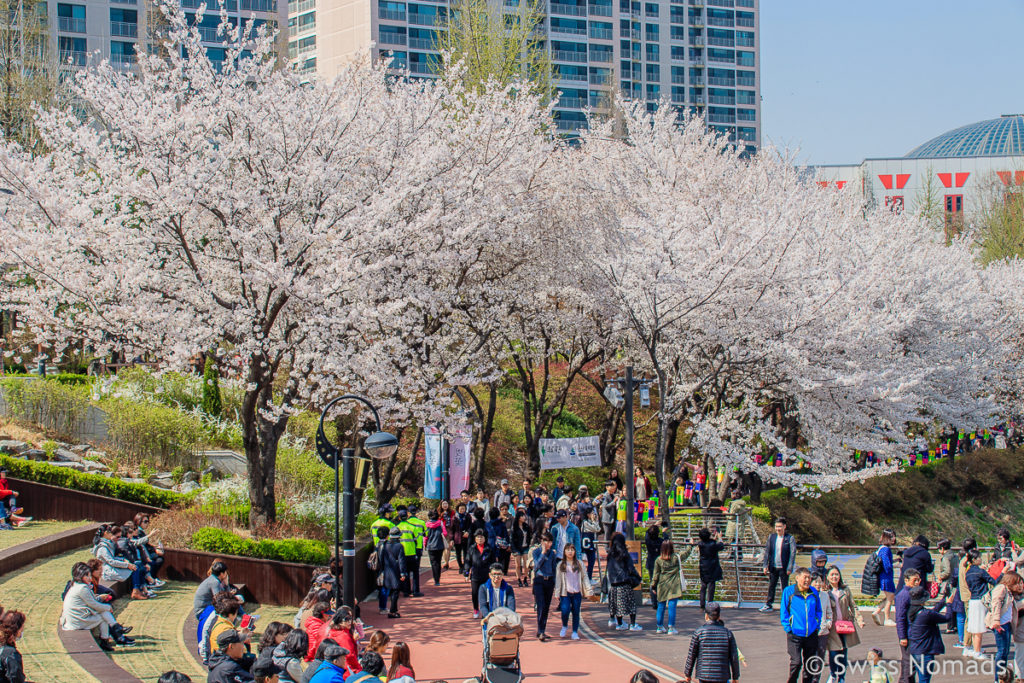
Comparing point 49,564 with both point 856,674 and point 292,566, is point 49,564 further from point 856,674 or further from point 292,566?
point 856,674

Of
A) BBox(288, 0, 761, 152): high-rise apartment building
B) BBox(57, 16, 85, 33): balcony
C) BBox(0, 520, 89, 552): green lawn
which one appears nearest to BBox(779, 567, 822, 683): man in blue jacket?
BBox(0, 520, 89, 552): green lawn

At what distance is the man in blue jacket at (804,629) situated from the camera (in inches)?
444

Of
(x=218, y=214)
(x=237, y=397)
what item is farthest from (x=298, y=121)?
(x=237, y=397)

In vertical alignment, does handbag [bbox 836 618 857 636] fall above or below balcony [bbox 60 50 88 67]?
below

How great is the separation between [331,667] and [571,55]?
91.5 meters

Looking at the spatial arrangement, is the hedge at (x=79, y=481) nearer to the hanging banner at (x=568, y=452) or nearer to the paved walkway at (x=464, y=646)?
the paved walkway at (x=464, y=646)

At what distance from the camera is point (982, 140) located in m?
129

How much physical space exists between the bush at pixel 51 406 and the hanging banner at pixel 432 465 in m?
10.2

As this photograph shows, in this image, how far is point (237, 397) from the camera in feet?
92.9

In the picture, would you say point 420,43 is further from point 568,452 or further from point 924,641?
point 924,641

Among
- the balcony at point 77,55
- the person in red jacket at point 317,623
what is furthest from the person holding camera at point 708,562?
the balcony at point 77,55

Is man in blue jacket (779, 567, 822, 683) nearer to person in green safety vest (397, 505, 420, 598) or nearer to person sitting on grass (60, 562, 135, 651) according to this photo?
person in green safety vest (397, 505, 420, 598)

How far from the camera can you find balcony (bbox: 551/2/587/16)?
9362 cm

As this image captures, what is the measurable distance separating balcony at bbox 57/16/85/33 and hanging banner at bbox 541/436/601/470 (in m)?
61.9
